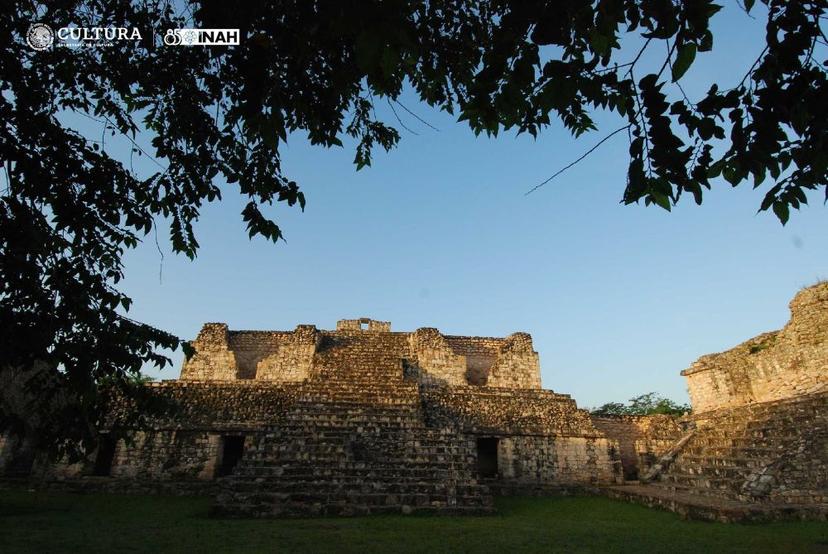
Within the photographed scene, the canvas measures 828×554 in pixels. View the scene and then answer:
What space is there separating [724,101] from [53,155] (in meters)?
5.62

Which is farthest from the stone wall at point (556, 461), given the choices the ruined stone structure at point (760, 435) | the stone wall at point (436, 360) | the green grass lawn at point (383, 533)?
the stone wall at point (436, 360)

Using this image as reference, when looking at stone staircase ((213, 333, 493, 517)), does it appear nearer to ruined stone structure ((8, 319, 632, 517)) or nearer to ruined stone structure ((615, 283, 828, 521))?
ruined stone structure ((8, 319, 632, 517))

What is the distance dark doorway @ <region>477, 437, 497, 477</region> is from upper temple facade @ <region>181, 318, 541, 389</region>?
3.06 m

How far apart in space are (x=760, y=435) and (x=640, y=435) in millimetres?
6279

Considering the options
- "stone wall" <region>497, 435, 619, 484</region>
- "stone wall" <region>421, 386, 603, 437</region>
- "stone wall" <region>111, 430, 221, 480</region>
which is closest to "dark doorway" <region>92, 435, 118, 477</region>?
"stone wall" <region>111, 430, 221, 480</region>

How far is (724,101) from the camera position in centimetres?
273

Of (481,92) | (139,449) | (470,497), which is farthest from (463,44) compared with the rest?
(139,449)

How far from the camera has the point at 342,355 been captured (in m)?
16.3

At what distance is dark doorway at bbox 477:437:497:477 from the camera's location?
14.2 metres

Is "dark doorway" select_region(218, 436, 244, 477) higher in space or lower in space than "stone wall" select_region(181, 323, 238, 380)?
lower

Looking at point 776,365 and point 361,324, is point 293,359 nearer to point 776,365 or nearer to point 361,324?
point 361,324

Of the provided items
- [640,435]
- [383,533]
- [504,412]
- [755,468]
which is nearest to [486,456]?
[504,412]

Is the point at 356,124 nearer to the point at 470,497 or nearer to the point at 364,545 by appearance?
the point at 364,545

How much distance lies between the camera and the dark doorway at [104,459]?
12.3 meters
